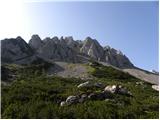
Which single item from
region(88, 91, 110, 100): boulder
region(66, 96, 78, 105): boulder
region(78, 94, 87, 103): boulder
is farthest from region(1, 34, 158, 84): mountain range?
region(66, 96, 78, 105): boulder

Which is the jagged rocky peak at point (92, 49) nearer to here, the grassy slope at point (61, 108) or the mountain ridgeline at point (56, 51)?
the mountain ridgeline at point (56, 51)

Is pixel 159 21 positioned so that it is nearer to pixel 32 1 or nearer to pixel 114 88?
pixel 32 1

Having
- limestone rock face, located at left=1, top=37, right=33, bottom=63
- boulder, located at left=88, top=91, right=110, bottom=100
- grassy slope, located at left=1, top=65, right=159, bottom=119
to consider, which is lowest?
grassy slope, located at left=1, top=65, right=159, bottom=119

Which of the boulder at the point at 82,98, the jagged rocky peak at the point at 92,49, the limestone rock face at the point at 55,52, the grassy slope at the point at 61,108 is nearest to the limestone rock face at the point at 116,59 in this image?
the jagged rocky peak at the point at 92,49

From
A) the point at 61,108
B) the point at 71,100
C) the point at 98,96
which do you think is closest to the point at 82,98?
the point at 71,100

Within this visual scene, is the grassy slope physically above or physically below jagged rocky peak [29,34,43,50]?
below

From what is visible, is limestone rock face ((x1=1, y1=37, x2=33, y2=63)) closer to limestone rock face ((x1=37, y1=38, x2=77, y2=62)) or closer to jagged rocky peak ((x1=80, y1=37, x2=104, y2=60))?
limestone rock face ((x1=37, y1=38, x2=77, y2=62))

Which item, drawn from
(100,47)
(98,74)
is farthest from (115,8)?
(100,47)
